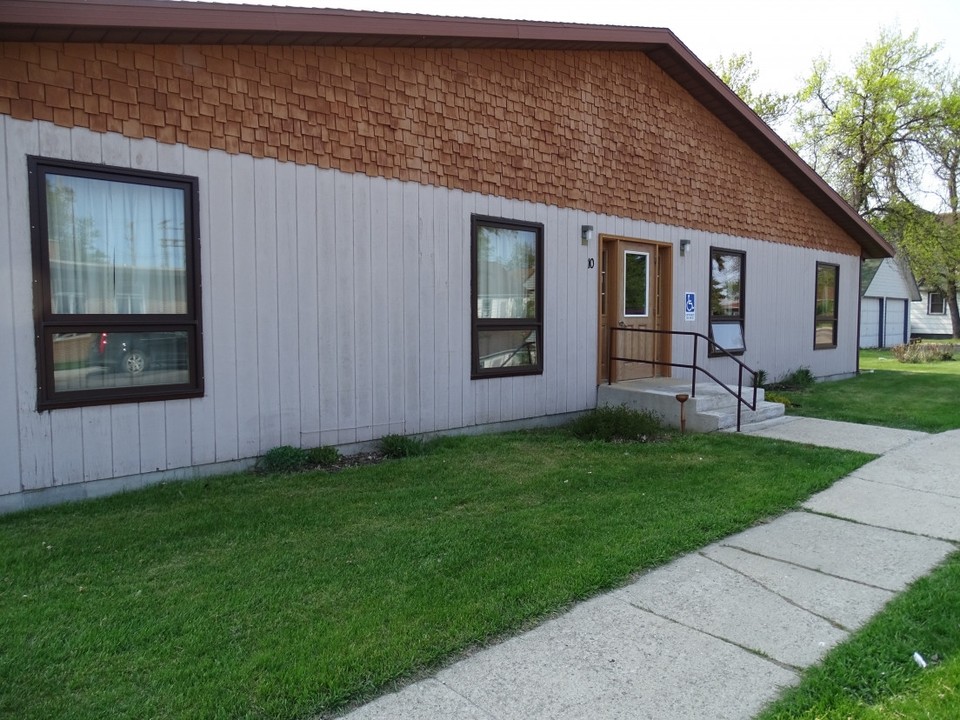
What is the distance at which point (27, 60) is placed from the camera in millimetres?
4762

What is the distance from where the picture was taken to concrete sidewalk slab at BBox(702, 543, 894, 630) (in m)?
3.38

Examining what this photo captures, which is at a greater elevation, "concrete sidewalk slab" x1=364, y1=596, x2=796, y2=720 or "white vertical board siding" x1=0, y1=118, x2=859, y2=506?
Result: "white vertical board siding" x1=0, y1=118, x2=859, y2=506

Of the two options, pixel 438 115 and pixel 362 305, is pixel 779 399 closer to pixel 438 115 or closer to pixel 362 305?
pixel 438 115

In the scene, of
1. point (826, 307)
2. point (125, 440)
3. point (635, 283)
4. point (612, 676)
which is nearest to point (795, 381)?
point (826, 307)

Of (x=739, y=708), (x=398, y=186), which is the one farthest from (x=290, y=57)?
(x=739, y=708)

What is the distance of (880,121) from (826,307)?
17.0 m

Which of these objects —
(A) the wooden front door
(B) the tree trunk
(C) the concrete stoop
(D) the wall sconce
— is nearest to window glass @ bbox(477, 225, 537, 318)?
(D) the wall sconce

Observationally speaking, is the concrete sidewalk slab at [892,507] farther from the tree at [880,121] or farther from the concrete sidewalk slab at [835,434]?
the tree at [880,121]

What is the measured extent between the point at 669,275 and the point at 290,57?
6251mm

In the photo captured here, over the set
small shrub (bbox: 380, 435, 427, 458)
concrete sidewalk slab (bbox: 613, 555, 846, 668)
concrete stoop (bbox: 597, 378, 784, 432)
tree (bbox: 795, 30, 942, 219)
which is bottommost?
concrete sidewalk slab (bbox: 613, 555, 846, 668)

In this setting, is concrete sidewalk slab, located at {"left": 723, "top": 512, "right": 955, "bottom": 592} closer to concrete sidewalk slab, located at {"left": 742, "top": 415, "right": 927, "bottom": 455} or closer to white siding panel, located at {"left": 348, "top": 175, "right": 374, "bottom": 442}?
concrete sidewalk slab, located at {"left": 742, "top": 415, "right": 927, "bottom": 455}

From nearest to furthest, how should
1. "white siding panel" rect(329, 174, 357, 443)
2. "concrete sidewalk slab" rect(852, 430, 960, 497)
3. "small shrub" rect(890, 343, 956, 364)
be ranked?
"concrete sidewalk slab" rect(852, 430, 960, 497) < "white siding panel" rect(329, 174, 357, 443) < "small shrub" rect(890, 343, 956, 364)

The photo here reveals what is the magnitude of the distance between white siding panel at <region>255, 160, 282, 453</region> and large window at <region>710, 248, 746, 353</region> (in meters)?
7.39

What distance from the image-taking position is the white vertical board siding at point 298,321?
4.87 m
